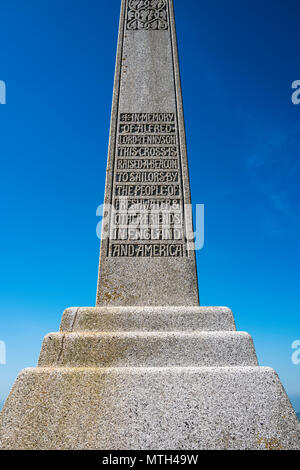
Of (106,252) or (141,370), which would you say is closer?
(141,370)

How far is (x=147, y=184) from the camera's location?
4.37m

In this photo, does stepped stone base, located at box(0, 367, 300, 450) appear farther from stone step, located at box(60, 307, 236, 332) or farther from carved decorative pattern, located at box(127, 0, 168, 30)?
carved decorative pattern, located at box(127, 0, 168, 30)

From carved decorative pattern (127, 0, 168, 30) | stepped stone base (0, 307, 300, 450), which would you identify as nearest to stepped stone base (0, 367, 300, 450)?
stepped stone base (0, 307, 300, 450)

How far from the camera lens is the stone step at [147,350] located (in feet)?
9.09

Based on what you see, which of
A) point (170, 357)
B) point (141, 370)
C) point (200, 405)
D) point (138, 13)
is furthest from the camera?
point (138, 13)

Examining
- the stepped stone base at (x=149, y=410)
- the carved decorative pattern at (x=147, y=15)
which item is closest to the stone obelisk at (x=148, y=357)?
the stepped stone base at (x=149, y=410)

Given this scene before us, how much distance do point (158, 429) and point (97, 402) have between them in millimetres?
471

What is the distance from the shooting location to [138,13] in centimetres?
566

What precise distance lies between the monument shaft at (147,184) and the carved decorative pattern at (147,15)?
0.03 m

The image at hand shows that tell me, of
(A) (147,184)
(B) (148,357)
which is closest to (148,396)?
(B) (148,357)

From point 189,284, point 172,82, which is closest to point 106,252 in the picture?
point 189,284

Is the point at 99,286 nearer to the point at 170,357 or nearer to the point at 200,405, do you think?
the point at 170,357

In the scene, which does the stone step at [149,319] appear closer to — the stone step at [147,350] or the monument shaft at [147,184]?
the stone step at [147,350]
